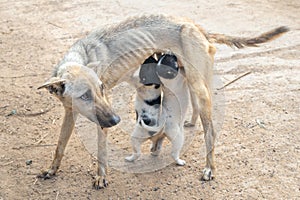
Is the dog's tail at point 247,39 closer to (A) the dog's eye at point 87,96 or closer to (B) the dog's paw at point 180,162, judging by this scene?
(B) the dog's paw at point 180,162

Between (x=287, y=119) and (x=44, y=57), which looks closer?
(x=287, y=119)

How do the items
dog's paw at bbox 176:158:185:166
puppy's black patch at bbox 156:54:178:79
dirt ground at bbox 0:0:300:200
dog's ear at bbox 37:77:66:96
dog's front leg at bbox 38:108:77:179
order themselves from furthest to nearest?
dog's paw at bbox 176:158:185:166 < dog's front leg at bbox 38:108:77:179 < dirt ground at bbox 0:0:300:200 < puppy's black patch at bbox 156:54:178:79 < dog's ear at bbox 37:77:66:96

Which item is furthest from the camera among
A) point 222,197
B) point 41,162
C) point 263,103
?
point 263,103

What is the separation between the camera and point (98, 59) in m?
3.84

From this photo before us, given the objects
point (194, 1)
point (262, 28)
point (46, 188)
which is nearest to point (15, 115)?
point (46, 188)

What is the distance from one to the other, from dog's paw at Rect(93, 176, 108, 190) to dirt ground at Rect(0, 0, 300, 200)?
44mm

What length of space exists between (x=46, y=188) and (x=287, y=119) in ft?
8.04

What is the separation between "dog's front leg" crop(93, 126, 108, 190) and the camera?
3.90m

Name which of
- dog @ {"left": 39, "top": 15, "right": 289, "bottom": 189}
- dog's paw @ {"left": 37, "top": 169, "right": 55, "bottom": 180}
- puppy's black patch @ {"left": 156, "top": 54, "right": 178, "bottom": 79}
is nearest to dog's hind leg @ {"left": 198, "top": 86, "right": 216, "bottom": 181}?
dog @ {"left": 39, "top": 15, "right": 289, "bottom": 189}

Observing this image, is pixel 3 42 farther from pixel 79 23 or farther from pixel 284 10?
pixel 284 10

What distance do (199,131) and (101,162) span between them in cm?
118

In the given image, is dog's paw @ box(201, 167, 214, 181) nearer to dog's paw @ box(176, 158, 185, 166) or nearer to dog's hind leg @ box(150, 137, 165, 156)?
dog's paw @ box(176, 158, 185, 166)

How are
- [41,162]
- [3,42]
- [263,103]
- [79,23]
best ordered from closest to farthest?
[41,162] → [263,103] → [3,42] → [79,23]

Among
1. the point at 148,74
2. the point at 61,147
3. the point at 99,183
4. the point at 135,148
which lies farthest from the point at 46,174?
the point at 148,74
